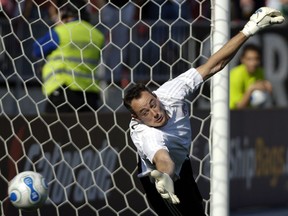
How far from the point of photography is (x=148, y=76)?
10.2 m

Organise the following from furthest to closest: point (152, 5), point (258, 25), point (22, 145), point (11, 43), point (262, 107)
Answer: point (262, 107), point (152, 5), point (11, 43), point (22, 145), point (258, 25)

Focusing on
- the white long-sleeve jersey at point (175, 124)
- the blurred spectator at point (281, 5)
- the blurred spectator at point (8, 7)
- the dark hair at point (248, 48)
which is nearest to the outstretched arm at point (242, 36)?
the white long-sleeve jersey at point (175, 124)

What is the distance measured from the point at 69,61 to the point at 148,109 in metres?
3.02

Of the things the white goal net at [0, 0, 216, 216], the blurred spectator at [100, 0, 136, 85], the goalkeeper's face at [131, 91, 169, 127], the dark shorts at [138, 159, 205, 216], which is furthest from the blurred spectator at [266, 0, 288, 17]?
the goalkeeper's face at [131, 91, 169, 127]

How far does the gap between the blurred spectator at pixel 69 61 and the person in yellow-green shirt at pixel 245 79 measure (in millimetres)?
2472

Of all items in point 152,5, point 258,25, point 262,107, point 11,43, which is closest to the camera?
point 258,25

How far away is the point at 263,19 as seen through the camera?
255 inches

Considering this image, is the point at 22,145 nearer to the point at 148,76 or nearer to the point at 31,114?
the point at 31,114

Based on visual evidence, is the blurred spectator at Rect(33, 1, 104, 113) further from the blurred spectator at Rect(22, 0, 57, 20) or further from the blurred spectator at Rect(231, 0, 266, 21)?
the blurred spectator at Rect(231, 0, 266, 21)

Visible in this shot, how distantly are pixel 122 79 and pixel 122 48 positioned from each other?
365 mm

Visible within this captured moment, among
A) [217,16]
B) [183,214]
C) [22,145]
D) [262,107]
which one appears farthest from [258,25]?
[262,107]

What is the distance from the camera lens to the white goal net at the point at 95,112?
8.79 m

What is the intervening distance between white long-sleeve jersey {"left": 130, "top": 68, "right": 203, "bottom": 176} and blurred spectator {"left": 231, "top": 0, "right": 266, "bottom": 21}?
580cm

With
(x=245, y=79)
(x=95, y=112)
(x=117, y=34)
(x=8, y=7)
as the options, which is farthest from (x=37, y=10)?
(x=245, y=79)
